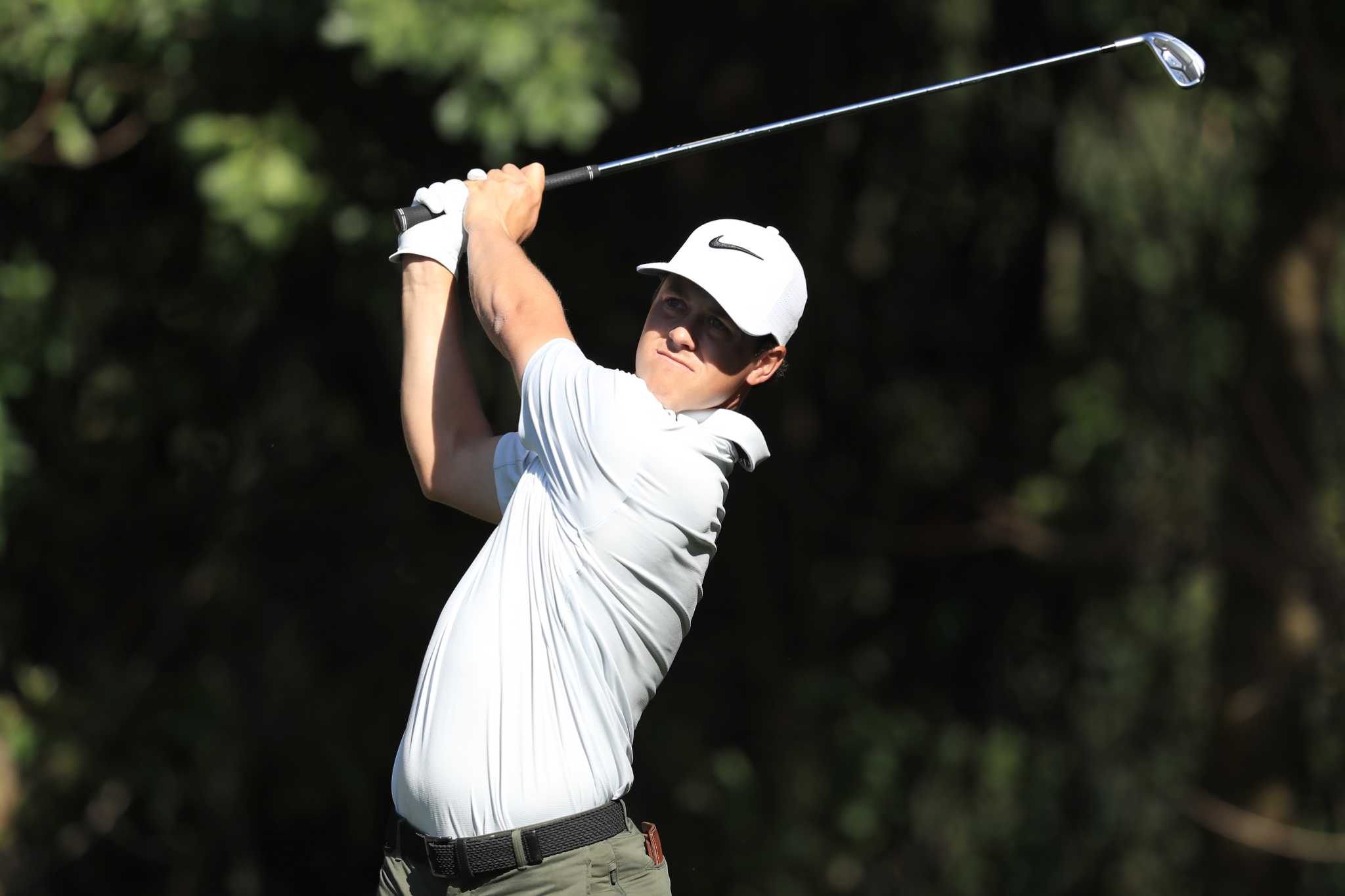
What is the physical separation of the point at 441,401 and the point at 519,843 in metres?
0.84

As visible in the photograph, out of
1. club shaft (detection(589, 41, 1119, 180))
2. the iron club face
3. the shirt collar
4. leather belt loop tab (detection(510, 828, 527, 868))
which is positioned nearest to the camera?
leather belt loop tab (detection(510, 828, 527, 868))

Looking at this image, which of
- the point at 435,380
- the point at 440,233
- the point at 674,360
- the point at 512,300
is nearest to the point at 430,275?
the point at 440,233

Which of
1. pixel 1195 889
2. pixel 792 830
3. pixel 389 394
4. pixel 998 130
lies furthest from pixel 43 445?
pixel 1195 889

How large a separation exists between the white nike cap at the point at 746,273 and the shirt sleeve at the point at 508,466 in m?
0.36

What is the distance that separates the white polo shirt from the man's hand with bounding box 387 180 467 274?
1.22 ft

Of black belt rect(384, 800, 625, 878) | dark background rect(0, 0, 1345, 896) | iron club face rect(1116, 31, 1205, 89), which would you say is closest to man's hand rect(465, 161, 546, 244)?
black belt rect(384, 800, 625, 878)

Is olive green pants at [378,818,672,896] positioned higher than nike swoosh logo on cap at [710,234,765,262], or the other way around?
nike swoosh logo on cap at [710,234,765,262]

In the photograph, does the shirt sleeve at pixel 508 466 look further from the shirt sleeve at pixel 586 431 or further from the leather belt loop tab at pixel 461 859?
the leather belt loop tab at pixel 461 859

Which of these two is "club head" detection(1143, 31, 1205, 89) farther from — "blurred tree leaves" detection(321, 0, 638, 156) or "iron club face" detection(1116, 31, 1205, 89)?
"blurred tree leaves" detection(321, 0, 638, 156)

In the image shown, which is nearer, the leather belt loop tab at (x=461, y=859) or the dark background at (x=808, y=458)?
the leather belt loop tab at (x=461, y=859)

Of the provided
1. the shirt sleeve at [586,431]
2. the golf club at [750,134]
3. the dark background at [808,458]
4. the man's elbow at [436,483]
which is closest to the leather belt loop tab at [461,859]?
the shirt sleeve at [586,431]

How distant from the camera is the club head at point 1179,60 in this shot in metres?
3.50

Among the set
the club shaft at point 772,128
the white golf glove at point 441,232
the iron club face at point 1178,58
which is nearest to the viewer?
the white golf glove at point 441,232

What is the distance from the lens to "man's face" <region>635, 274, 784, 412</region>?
2.81 meters
